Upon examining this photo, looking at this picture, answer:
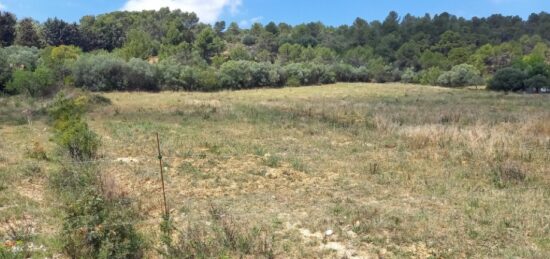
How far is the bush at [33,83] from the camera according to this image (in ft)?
130

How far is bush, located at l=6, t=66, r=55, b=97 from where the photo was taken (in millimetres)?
39641

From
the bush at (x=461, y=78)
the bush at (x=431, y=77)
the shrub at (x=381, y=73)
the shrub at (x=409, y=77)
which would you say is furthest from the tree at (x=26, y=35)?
the bush at (x=461, y=78)

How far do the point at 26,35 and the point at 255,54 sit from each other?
4194 cm

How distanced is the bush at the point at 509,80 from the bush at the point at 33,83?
5302 cm

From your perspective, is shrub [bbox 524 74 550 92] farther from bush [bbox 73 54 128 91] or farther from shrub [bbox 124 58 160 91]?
bush [bbox 73 54 128 91]

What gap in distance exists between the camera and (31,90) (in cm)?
4028

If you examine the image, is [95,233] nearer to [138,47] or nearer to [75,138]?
[75,138]

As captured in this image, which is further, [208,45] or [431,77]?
[208,45]

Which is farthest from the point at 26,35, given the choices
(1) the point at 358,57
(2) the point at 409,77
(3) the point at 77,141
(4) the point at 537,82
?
(4) the point at 537,82

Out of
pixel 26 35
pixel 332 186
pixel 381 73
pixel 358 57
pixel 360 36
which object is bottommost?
pixel 332 186

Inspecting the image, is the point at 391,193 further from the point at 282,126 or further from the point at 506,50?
the point at 506,50

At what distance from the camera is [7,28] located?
77.9 meters

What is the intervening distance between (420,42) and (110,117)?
99679mm

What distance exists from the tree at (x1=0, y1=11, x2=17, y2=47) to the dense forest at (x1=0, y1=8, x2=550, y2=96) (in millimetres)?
166
